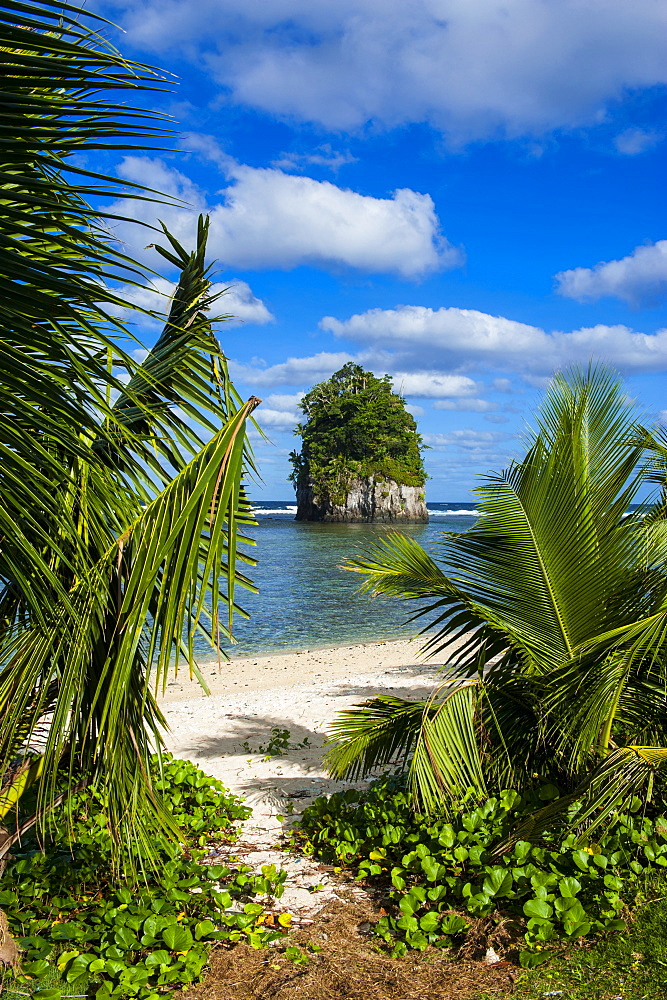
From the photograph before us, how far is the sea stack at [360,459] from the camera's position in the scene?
263 ft

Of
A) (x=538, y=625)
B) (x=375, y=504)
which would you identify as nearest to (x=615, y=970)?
(x=538, y=625)

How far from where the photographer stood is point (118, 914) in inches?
147

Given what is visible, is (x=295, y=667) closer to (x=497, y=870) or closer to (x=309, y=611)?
(x=309, y=611)

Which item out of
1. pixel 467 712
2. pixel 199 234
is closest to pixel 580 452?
pixel 467 712

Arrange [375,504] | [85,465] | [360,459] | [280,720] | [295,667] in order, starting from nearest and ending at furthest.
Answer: [85,465]
[280,720]
[295,667]
[375,504]
[360,459]

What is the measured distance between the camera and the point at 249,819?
5.55 meters

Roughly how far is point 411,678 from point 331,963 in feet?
28.4

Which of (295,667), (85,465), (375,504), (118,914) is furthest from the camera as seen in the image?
(375,504)

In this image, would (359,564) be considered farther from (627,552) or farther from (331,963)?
(331,963)

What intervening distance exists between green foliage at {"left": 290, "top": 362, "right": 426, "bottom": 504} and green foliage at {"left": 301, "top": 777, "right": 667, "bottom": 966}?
249 feet

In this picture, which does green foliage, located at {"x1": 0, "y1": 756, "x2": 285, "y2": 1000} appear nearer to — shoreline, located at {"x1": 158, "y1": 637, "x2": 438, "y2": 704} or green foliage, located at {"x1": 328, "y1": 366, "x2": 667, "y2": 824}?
green foliage, located at {"x1": 328, "y1": 366, "x2": 667, "y2": 824}

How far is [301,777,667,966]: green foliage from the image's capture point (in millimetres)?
3447

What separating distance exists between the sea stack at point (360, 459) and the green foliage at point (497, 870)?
246ft

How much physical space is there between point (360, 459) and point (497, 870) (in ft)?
260
